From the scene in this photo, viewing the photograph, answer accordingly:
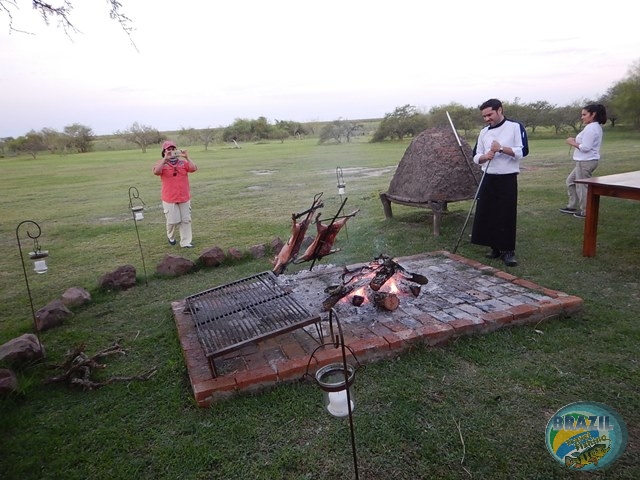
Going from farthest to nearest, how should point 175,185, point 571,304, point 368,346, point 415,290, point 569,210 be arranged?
point 569,210 → point 175,185 → point 415,290 → point 571,304 → point 368,346

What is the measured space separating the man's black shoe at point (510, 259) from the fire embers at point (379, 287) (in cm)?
142

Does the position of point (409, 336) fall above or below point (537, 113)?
below

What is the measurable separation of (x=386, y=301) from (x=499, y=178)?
2157mm

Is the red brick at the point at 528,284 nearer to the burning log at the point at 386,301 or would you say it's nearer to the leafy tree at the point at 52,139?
the burning log at the point at 386,301

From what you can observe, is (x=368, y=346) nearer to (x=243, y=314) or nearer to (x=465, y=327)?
(x=465, y=327)

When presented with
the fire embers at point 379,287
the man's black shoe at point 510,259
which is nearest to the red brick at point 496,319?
the fire embers at point 379,287

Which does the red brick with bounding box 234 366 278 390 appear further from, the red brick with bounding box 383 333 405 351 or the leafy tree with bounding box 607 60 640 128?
the leafy tree with bounding box 607 60 640 128

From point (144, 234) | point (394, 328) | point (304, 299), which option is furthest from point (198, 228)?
point (394, 328)

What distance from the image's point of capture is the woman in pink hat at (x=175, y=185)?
21.8 feet

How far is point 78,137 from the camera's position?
28.5m

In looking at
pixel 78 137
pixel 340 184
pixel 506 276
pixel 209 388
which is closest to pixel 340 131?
pixel 78 137

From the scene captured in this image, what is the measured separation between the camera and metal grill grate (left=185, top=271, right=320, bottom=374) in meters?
2.79

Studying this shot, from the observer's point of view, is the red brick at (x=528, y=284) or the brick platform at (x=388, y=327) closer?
the brick platform at (x=388, y=327)

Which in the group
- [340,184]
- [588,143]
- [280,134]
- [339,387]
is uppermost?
[280,134]
